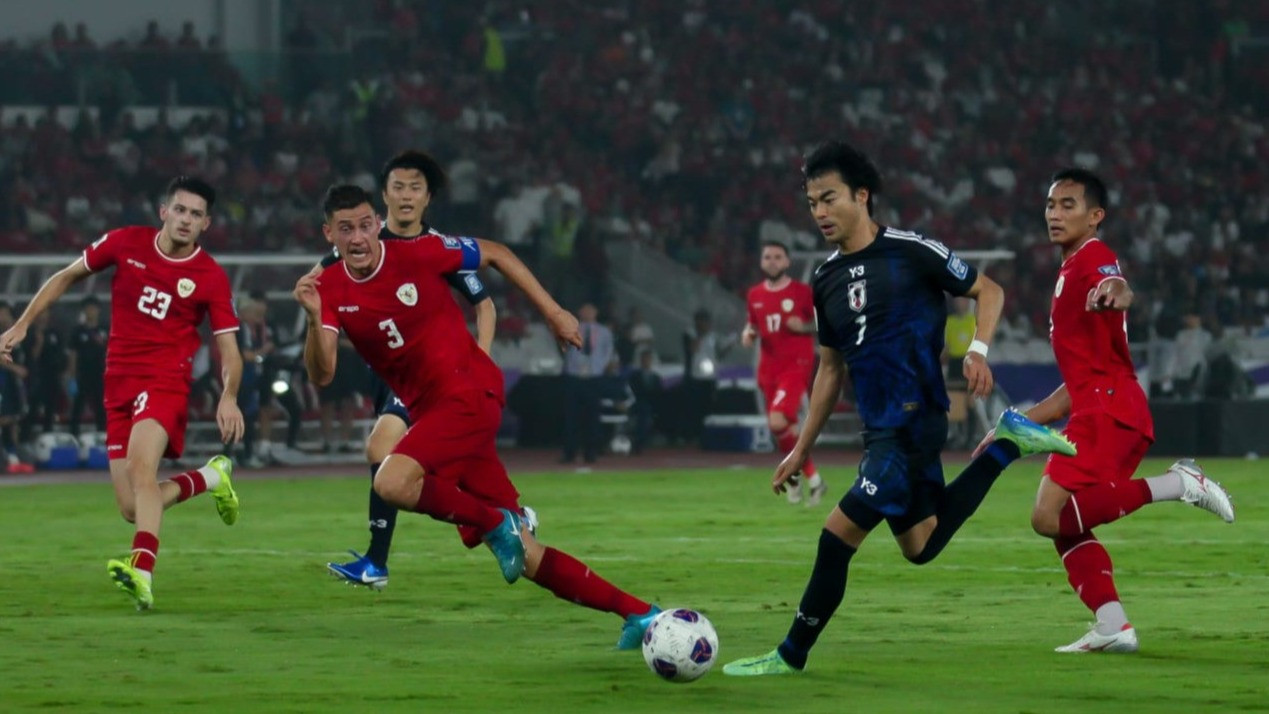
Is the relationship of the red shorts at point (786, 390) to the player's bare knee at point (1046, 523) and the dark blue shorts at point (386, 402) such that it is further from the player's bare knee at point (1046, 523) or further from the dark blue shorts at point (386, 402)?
the player's bare knee at point (1046, 523)

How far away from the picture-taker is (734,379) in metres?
28.9

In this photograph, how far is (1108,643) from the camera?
8930 millimetres

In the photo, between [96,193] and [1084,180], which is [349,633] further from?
[96,193]

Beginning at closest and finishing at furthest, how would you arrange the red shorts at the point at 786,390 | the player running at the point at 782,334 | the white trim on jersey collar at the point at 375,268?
the white trim on jersey collar at the point at 375,268 < the red shorts at the point at 786,390 < the player running at the point at 782,334

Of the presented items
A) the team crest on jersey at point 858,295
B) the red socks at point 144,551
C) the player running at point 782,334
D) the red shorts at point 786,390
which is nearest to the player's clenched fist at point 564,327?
the team crest on jersey at point 858,295

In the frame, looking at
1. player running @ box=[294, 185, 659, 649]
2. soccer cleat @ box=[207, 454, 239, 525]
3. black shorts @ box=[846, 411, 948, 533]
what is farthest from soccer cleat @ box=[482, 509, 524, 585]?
soccer cleat @ box=[207, 454, 239, 525]

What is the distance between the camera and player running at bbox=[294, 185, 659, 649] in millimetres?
9016

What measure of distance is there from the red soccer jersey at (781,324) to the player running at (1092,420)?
1024cm

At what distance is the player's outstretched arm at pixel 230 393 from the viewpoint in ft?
36.1

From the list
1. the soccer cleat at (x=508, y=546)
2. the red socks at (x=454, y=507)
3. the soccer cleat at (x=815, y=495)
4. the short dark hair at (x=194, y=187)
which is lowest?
the soccer cleat at (x=815, y=495)

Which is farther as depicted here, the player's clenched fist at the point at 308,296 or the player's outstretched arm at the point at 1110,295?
the player's outstretched arm at the point at 1110,295

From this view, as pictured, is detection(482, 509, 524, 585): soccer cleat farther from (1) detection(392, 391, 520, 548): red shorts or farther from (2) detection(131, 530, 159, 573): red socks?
(2) detection(131, 530, 159, 573): red socks

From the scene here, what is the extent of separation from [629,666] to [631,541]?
6571mm

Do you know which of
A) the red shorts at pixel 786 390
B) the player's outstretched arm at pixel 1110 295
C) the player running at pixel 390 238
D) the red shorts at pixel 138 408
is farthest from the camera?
the red shorts at pixel 786 390
